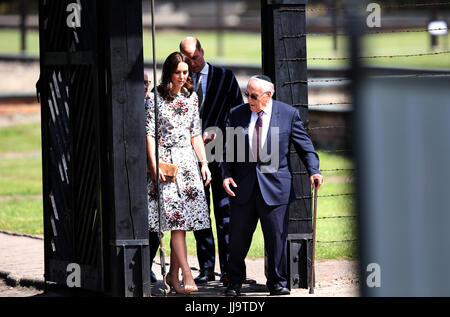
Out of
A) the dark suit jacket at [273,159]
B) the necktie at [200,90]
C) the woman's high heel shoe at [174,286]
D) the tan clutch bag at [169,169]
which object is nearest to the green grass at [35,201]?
the dark suit jacket at [273,159]

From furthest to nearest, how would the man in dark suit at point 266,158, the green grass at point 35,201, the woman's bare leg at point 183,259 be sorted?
the green grass at point 35,201, the woman's bare leg at point 183,259, the man in dark suit at point 266,158

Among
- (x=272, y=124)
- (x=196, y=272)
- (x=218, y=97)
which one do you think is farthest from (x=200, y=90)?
(x=196, y=272)

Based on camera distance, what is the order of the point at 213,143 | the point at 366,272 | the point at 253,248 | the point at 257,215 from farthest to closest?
1. the point at 253,248
2. the point at 213,143
3. the point at 257,215
4. the point at 366,272

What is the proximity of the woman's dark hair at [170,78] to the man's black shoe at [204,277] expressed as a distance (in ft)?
5.34

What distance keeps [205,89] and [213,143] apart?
0.46 m

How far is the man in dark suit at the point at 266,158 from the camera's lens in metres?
7.98

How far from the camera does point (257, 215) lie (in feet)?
26.8

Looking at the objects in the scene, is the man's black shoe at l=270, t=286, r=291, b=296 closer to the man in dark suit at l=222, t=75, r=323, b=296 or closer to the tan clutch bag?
the man in dark suit at l=222, t=75, r=323, b=296

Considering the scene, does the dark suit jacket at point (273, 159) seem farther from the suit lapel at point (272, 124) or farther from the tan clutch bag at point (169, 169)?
the tan clutch bag at point (169, 169)

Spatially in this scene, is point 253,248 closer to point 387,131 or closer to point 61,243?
point 61,243

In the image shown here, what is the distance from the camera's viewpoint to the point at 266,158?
26.3 feet

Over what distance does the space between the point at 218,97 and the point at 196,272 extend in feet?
5.66

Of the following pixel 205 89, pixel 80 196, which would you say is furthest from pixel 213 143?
pixel 80 196
